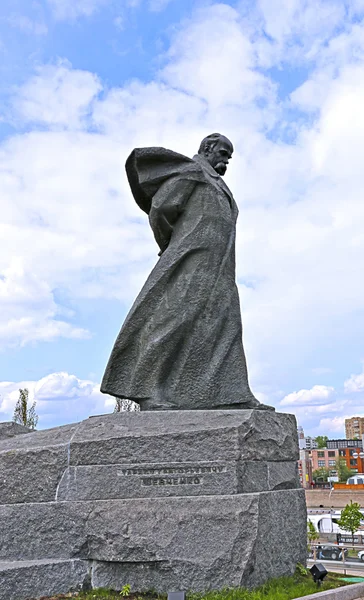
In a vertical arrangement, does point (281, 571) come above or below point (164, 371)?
below

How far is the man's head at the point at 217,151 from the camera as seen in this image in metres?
6.96

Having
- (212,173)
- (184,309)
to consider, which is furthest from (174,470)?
(212,173)

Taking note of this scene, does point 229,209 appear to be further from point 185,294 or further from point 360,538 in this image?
point 360,538

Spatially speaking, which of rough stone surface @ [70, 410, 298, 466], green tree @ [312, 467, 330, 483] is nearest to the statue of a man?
rough stone surface @ [70, 410, 298, 466]

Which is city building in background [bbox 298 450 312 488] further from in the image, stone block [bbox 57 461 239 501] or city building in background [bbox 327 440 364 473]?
stone block [bbox 57 461 239 501]

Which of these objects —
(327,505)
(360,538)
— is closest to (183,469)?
(360,538)

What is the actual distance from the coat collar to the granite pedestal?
98.6 inches

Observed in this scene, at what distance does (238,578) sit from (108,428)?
159cm

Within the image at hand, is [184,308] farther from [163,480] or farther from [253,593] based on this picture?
[253,593]

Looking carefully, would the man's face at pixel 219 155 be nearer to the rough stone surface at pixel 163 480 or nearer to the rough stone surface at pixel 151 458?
the rough stone surface at pixel 151 458

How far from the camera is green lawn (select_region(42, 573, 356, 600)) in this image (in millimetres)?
4551

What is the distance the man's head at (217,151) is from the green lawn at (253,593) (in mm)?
4155

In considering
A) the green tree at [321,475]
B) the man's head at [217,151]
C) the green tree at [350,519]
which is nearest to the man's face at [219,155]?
the man's head at [217,151]

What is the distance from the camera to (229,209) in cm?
675
